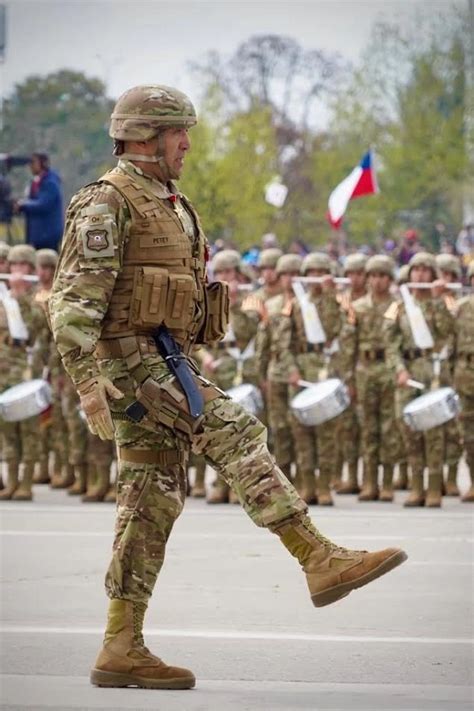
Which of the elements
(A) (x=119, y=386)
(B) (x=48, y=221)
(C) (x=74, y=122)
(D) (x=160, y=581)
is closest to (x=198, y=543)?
(D) (x=160, y=581)

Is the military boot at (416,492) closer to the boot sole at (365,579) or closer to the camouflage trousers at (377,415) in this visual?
the camouflage trousers at (377,415)

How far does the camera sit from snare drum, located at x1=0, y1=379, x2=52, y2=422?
17.8 m

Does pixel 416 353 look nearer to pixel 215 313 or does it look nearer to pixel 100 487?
pixel 100 487

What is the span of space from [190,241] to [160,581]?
3862 millimetres

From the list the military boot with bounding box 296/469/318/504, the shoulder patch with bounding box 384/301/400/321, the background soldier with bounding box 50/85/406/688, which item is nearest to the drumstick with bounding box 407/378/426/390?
the shoulder patch with bounding box 384/301/400/321

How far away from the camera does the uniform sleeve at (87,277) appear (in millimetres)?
8081

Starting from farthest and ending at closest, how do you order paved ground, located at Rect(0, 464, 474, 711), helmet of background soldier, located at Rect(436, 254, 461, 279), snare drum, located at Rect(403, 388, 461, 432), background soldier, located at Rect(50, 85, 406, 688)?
helmet of background soldier, located at Rect(436, 254, 461, 279)
snare drum, located at Rect(403, 388, 461, 432)
paved ground, located at Rect(0, 464, 474, 711)
background soldier, located at Rect(50, 85, 406, 688)

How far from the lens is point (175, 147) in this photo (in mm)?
8438

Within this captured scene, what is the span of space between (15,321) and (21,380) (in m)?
0.49

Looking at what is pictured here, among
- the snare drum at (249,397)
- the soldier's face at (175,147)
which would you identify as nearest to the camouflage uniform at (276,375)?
the snare drum at (249,397)

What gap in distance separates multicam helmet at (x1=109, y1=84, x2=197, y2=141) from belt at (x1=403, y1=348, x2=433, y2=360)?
9.68m

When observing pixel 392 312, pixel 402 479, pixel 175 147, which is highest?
pixel 175 147

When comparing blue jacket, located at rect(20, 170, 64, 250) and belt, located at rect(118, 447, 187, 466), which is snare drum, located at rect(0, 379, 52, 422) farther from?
belt, located at rect(118, 447, 187, 466)

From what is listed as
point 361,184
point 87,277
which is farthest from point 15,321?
point 87,277
